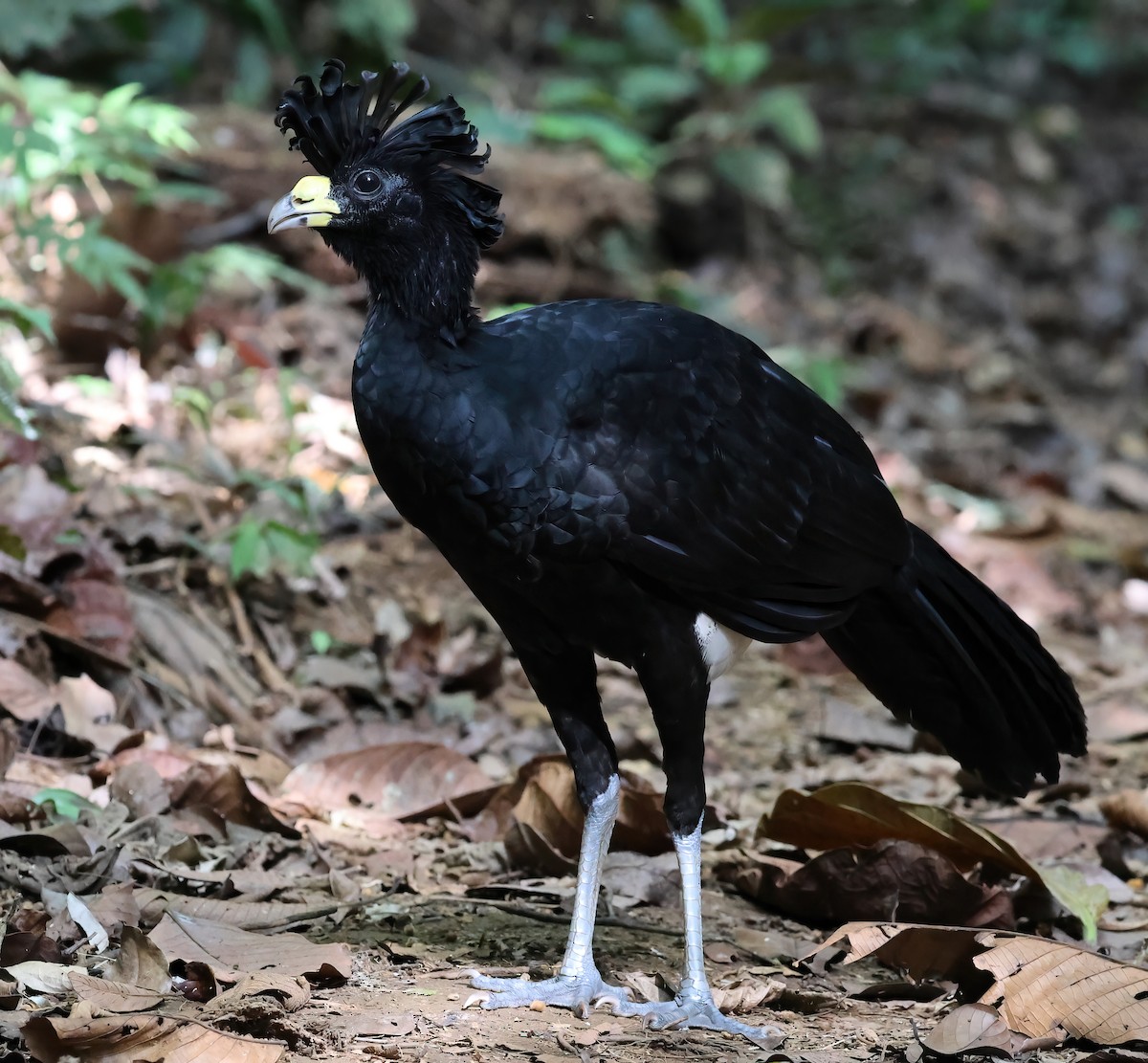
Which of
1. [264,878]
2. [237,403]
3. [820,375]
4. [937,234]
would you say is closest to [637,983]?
[264,878]

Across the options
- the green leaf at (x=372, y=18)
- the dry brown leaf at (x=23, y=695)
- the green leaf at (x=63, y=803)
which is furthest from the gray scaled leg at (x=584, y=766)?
the green leaf at (x=372, y=18)

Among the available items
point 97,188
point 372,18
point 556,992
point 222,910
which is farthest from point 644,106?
point 556,992

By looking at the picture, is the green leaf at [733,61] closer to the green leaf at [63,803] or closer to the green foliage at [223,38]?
the green foliage at [223,38]

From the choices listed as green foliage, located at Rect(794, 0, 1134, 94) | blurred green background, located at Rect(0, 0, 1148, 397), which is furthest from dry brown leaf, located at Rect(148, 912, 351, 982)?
green foliage, located at Rect(794, 0, 1134, 94)

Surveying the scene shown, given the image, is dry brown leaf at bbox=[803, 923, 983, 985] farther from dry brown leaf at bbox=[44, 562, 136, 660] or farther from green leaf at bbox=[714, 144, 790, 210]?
green leaf at bbox=[714, 144, 790, 210]

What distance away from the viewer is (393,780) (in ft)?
14.9

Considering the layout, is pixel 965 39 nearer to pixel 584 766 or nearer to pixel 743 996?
pixel 584 766

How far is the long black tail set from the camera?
13.6ft

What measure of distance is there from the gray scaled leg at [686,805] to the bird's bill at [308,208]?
1.31m

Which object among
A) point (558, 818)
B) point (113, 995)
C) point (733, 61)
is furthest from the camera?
point (733, 61)

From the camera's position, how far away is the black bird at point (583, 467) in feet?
10.8

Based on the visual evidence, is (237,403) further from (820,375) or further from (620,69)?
(620,69)

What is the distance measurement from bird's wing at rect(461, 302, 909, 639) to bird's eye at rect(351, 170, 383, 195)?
17.8 inches

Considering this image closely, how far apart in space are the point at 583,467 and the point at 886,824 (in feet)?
4.67
